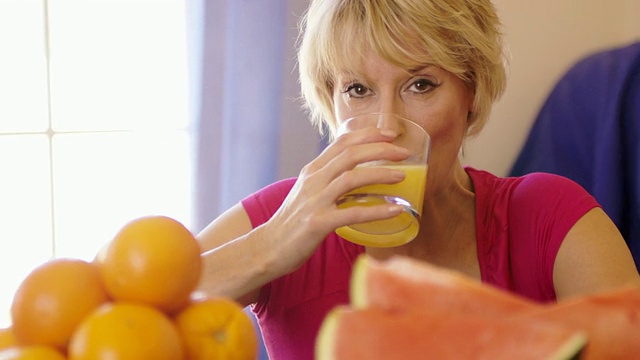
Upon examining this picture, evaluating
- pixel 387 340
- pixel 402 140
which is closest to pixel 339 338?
pixel 387 340

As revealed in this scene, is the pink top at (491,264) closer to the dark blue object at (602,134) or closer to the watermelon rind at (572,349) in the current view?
the dark blue object at (602,134)

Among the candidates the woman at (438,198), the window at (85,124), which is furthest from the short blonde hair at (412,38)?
the window at (85,124)

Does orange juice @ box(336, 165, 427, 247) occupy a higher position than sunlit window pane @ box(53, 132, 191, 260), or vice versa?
orange juice @ box(336, 165, 427, 247)

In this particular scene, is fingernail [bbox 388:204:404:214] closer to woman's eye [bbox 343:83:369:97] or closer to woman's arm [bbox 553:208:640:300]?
woman's eye [bbox 343:83:369:97]

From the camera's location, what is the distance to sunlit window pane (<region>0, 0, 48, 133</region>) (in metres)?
A: 1.70

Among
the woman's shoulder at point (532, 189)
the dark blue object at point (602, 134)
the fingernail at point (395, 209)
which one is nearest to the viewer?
the fingernail at point (395, 209)

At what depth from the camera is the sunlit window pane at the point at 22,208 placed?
1749mm

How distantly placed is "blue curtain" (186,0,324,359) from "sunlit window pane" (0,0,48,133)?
0.35m

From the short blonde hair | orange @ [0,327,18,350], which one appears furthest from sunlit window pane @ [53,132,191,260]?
orange @ [0,327,18,350]

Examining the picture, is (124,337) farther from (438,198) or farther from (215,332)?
(438,198)

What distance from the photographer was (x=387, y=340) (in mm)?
438

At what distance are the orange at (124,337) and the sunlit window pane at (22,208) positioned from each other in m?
1.36

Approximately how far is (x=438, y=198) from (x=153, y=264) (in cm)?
84

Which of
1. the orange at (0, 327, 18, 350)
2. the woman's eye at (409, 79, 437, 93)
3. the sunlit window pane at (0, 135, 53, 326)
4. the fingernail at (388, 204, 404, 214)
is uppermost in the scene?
the woman's eye at (409, 79, 437, 93)
